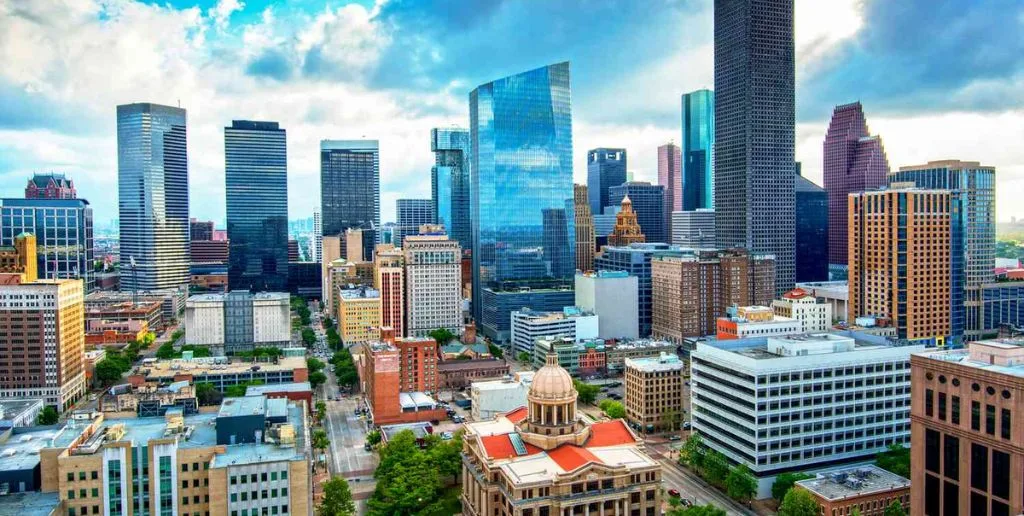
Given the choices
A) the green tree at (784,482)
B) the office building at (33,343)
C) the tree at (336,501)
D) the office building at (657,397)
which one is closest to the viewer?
the tree at (336,501)

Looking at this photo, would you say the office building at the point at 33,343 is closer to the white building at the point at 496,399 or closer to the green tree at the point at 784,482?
the white building at the point at 496,399

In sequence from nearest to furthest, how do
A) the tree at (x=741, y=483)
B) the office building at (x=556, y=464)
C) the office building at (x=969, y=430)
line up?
the office building at (x=969, y=430) < the office building at (x=556, y=464) < the tree at (x=741, y=483)

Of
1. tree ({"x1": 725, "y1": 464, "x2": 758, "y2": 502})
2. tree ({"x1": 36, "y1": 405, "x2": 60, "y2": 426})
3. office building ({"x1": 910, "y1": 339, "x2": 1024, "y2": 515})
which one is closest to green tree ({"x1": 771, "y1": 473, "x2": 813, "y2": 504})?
tree ({"x1": 725, "y1": 464, "x2": 758, "y2": 502})

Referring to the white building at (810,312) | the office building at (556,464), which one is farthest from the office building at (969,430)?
the white building at (810,312)

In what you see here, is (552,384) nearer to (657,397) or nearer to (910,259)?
(657,397)

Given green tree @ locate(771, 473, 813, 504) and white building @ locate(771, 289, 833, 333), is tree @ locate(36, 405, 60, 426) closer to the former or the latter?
green tree @ locate(771, 473, 813, 504)

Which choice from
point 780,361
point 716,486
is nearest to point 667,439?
point 716,486
